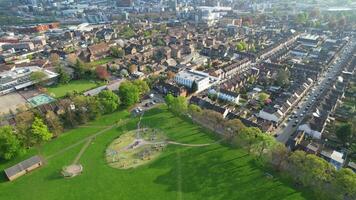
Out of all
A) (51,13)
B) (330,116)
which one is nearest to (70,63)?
(330,116)

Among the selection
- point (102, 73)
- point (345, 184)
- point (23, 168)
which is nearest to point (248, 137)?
point (345, 184)

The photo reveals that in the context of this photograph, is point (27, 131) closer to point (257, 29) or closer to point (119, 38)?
point (119, 38)

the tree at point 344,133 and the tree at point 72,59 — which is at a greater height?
the tree at point 72,59

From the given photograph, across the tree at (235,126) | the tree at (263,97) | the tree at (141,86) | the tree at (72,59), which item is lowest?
the tree at (263,97)

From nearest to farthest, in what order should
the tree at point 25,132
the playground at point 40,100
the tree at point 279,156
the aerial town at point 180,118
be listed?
the aerial town at point 180,118 → the tree at point 279,156 → the tree at point 25,132 → the playground at point 40,100

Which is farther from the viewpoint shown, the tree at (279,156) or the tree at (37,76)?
the tree at (37,76)

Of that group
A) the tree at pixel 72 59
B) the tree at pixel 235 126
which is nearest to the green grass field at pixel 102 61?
the tree at pixel 72 59

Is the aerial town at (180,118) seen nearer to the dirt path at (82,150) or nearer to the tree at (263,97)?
the dirt path at (82,150)
